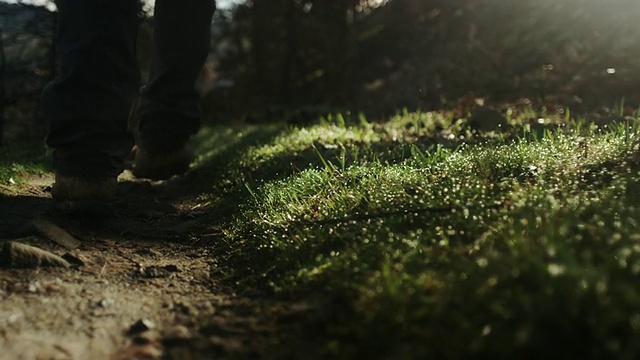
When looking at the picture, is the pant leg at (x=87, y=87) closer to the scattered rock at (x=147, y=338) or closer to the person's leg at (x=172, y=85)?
the person's leg at (x=172, y=85)

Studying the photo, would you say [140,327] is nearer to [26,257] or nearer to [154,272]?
[154,272]

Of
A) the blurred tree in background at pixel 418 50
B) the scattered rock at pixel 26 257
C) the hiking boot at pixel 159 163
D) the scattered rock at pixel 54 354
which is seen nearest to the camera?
Result: the scattered rock at pixel 54 354

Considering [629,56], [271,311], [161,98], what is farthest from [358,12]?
[271,311]

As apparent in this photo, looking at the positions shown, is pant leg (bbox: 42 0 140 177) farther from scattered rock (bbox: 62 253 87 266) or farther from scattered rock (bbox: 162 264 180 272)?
scattered rock (bbox: 162 264 180 272)

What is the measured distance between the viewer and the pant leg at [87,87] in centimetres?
254

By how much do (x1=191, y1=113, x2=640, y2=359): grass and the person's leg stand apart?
3.27ft

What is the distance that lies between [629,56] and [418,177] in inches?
278

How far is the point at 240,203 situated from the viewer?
3086mm

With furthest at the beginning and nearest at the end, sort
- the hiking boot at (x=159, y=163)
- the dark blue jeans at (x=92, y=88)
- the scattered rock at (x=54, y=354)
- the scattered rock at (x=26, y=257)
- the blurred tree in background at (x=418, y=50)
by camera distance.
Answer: the blurred tree in background at (x=418, y=50) → the hiking boot at (x=159, y=163) → the dark blue jeans at (x=92, y=88) → the scattered rock at (x=26, y=257) → the scattered rock at (x=54, y=354)

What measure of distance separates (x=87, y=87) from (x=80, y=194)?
49 cm

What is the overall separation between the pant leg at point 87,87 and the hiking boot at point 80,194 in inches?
1.3

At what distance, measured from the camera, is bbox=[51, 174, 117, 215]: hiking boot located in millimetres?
2551

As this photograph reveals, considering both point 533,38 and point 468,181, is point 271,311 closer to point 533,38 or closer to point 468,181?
point 468,181

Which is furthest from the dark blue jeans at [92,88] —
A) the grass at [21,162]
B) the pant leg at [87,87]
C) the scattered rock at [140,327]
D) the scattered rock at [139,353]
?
the scattered rock at [139,353]
